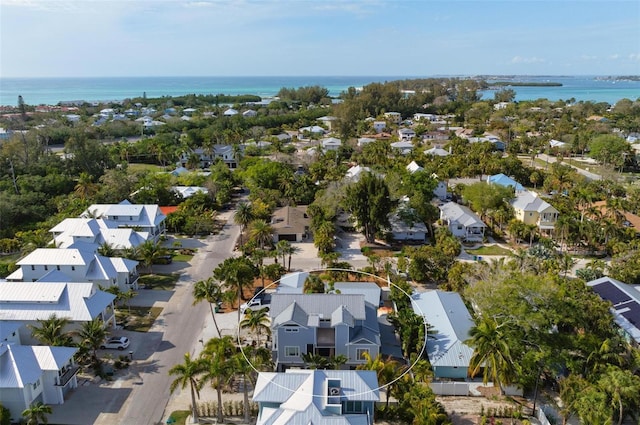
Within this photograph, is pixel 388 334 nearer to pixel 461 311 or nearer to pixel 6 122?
pixel 461 311

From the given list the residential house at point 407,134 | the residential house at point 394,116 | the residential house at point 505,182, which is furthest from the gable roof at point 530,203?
the residential house at point 394,116

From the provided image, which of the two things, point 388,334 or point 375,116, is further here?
point 375,116

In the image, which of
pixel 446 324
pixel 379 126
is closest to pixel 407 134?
pixel 379 126

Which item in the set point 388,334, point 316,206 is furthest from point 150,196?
point 388,334

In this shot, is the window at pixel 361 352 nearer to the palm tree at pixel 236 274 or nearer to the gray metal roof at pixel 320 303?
the gray metal roof at pixel 320 303

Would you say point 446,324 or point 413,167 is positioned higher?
point 413,167

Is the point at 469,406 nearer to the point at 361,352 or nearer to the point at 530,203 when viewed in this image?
the point at 361,352
